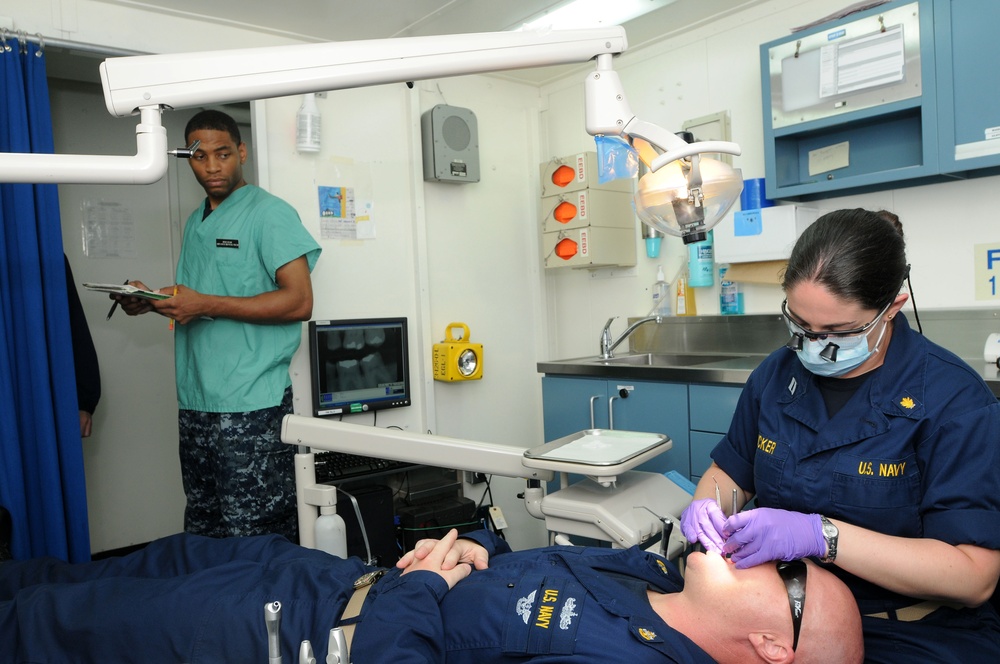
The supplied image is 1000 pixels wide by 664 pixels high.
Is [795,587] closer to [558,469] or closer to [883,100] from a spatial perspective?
[558,469]

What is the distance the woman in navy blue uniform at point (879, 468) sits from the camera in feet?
3.79

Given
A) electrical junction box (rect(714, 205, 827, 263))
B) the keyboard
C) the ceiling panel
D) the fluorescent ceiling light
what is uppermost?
the ceiling panel

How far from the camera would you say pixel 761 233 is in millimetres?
2898

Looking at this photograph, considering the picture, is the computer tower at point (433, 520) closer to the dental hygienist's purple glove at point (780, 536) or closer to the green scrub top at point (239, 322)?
the green scrub top at point (239, 322)

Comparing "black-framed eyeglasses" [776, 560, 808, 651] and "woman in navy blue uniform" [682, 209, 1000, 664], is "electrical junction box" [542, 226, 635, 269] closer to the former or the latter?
"woman in navy blue uniform" [682, 209, 1000, 664]

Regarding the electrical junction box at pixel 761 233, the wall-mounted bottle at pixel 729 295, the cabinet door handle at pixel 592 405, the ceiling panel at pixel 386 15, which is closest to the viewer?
the electrical junction box at pixel 761 233

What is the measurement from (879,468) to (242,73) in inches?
51.3

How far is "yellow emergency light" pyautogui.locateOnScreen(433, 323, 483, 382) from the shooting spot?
139 inches

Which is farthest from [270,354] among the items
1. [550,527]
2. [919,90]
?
[919,90]

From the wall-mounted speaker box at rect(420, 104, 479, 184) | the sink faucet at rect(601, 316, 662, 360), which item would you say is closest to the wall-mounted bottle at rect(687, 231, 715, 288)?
the sink faucet at rect(601, 316, 662, 360)

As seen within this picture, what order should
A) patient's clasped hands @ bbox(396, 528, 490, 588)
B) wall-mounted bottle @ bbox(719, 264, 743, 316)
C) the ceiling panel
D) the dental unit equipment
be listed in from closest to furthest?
patient's clasped hands @ bbox(396, 528, 490, 588), the dental unit equipment, the ceiling panel, wall-mounted bottle @ bbox(719, 264, 743, 316)

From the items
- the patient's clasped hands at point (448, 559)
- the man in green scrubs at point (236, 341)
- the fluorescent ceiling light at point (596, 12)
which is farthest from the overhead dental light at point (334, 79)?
Answer: the fluorescent ceiling light at point (596, 12)

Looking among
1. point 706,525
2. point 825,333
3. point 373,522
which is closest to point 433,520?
point 373,522

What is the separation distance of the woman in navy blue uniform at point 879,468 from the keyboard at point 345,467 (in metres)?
1.95
